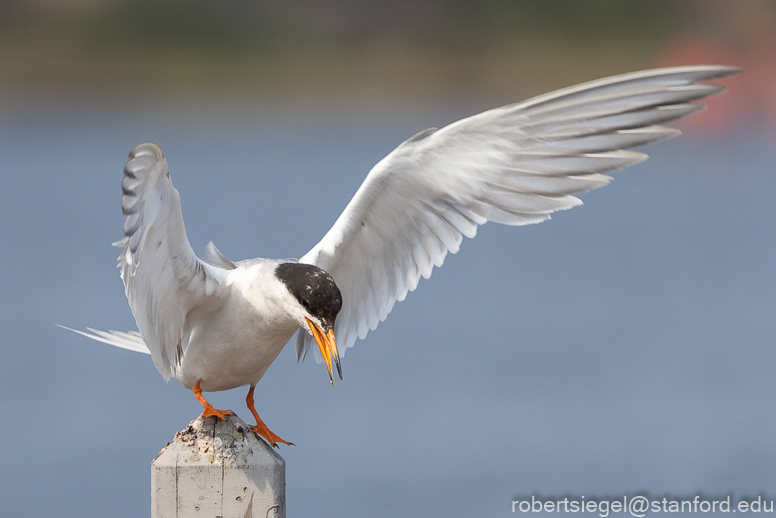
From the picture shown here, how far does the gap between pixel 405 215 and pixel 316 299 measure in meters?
0.69

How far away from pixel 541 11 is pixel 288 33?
617 cm

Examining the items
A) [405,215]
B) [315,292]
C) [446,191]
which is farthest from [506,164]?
[315,292]

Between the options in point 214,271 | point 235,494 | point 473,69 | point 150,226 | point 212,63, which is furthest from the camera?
point 473,69

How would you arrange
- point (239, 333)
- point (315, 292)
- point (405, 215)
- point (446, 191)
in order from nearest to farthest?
1. point (315, 292)
2. point (239, 333)
3. point (446, 191)
4. point (405, 215)

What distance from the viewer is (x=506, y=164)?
3924 mm

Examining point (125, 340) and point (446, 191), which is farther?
point (125, 340)

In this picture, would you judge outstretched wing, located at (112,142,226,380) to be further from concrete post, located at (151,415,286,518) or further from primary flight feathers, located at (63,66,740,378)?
concrete post, located at (151,415,286,518)

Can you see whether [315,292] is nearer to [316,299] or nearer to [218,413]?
[316,299]

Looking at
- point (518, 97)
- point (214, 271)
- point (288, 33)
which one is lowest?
point (214, 271)

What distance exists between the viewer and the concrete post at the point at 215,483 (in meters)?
3.03

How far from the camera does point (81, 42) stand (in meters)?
25.6

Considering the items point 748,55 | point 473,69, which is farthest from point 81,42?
point 748,55

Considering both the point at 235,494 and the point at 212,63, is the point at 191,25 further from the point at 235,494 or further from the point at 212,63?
the point at 235,494

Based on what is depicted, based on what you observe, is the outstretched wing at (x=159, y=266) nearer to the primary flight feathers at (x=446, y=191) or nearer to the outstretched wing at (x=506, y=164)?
A: the primary flight feathers at (x=446, y=191)
